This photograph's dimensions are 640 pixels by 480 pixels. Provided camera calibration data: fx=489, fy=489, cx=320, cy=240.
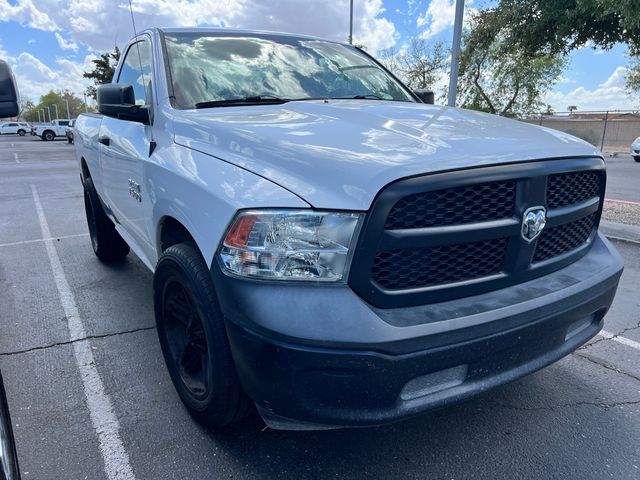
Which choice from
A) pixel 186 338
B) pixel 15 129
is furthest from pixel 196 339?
pixel 15 129

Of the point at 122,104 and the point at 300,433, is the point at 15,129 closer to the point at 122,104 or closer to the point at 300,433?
the point at 122,104

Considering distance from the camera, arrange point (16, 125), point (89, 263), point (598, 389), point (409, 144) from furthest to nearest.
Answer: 1. point (16, 125)
2. point (89, 263)
3. point (598, 389)
4. point (409, 144)

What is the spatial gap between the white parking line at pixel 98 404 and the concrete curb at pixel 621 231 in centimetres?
595

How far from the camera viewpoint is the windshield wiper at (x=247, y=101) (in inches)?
109

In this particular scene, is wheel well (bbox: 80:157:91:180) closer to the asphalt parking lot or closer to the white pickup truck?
the asphalt parking lot

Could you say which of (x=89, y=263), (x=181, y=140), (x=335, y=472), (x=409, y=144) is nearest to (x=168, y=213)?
(x=181, y=140)

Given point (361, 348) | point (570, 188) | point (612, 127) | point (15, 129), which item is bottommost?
point (15, 129)

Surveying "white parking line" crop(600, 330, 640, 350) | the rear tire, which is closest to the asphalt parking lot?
"white parking line" crop(600, 330, 640, 350)

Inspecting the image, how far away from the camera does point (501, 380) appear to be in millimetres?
1951

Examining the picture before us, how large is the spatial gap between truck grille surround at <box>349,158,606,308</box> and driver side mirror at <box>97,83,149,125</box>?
1.88 metres

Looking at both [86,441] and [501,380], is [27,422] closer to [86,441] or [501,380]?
[86,441]

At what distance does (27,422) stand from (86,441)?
0.39 m

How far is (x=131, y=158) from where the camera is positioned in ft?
10.2

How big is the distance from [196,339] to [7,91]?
5.17ft
